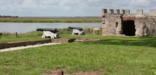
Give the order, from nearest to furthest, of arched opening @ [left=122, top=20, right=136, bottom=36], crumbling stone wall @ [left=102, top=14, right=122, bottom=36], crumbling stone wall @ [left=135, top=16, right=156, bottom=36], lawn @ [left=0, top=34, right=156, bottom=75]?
lawn @ [left=0, top=34, right=156, bottom=75]
crumbling stone wall @ [left=135, top=16, right=156, bottom=36]
crumbling stone wall @ [left=102, top=14, right=122, bottom=36]
arched opening @ [left=122, top=20, right=136, bottom=36]

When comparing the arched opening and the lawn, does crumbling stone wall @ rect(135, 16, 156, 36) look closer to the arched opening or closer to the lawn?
the arched opening

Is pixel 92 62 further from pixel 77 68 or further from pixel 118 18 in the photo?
pixel 118 18

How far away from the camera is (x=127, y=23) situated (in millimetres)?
57875

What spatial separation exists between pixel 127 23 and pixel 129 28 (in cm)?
74

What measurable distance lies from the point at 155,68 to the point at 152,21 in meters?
31.9

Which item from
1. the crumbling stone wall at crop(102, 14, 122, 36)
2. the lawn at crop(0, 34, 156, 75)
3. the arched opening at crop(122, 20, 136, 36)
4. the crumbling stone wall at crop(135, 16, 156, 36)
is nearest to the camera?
the lawn at crop(0, 34, 156, 75)

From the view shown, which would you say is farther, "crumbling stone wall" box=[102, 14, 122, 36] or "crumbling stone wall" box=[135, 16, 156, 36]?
"crumbling stone wall" box=[102, 14, 122, 36]

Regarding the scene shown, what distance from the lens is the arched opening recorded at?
57.2 metres

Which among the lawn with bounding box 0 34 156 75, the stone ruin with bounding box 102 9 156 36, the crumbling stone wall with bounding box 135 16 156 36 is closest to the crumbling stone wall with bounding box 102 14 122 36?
the stone ruin with bounding box 102 9 156 36

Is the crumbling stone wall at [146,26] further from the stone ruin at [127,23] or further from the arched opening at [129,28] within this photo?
the arched opening at [129,28]

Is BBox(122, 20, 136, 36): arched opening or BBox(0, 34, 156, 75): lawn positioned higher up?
BBox(0, 34, 156, 75): lawn

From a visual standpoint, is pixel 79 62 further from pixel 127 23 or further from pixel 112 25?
pixel 127 23

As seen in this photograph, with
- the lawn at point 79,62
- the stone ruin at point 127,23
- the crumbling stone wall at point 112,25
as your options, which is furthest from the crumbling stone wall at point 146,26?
the lawn at point 79,62

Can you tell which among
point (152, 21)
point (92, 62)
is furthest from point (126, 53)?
point (152, 21)
